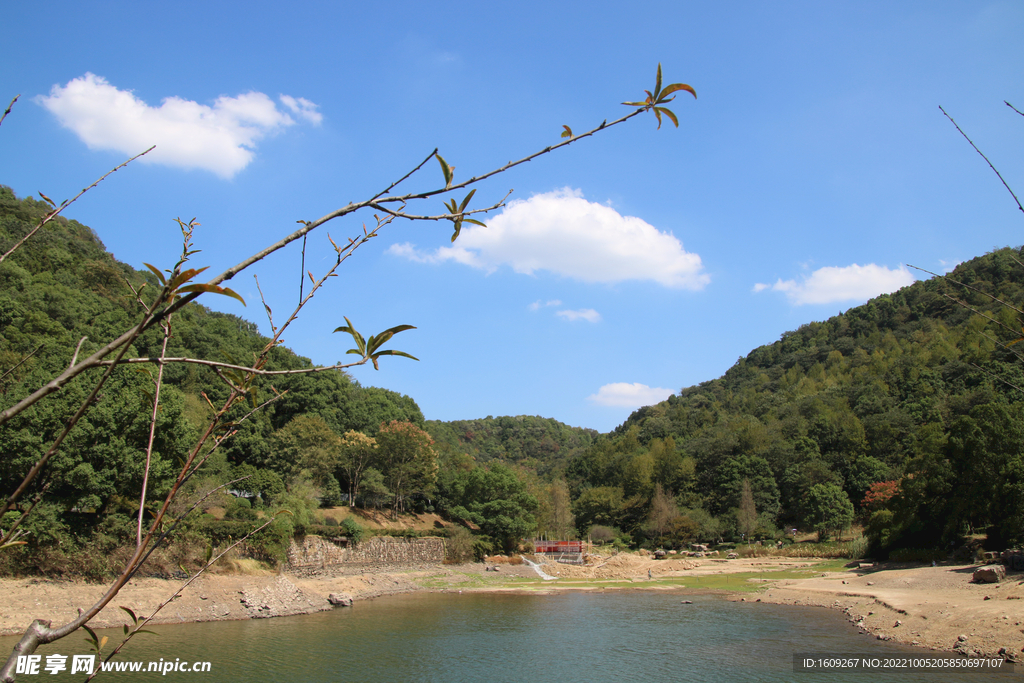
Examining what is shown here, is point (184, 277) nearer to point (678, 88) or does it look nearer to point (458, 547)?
point (678, 88)

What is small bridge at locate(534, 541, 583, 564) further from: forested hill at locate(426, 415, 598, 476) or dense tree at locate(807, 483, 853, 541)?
forested hill at locate(426, 415, 598, 476)

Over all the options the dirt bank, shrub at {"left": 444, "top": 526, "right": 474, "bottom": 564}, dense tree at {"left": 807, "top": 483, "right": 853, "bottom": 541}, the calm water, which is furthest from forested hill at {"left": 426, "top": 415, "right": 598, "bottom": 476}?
the calm water

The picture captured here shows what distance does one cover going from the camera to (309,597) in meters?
21.7

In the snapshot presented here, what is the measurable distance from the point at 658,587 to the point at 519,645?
14805 millimetres

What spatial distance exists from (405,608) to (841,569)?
22.6 metres

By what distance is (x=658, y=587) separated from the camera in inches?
1102

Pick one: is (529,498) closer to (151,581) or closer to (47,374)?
(151,581)

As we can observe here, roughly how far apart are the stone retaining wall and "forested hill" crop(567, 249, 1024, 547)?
20286mm

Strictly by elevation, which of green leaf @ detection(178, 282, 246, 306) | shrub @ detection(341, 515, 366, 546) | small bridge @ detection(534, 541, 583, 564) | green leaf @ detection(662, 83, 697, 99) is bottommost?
small bridge @ detection(534, 541, 583, 564)

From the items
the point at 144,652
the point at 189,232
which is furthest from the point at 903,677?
the point at 144,652

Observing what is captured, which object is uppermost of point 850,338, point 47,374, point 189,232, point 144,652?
point 850,338

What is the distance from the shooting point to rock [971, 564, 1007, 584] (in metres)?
17.5

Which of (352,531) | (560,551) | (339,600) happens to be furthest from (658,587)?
(352,531)

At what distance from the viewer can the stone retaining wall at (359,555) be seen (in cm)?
2653
